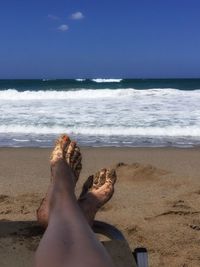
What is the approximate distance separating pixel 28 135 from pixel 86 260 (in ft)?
18.3

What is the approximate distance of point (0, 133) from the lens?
711 cm

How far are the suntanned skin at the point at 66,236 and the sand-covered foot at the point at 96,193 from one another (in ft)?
0.46

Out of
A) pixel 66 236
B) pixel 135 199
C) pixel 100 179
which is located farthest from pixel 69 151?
pixel 66 236

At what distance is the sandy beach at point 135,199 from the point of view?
8.04 ft

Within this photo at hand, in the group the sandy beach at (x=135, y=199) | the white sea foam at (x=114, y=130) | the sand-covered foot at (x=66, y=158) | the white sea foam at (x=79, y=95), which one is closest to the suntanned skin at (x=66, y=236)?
the sand-covered foot at (x=66, y=158)

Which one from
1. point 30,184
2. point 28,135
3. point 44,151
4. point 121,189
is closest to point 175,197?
point 121,189

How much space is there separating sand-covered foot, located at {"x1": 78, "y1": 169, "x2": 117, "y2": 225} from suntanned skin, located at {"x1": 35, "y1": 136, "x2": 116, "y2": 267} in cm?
14

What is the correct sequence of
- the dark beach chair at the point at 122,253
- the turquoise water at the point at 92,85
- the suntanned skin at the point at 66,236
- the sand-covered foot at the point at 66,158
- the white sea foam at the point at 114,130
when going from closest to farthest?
the suntanned skin at the point at 66,236 < the dark beach chair at the point at 122,253 < the sand-covered foot at the point at 66,158 < the white sea foam at the point at 114,130 < the turquoise water at the point at 92,85

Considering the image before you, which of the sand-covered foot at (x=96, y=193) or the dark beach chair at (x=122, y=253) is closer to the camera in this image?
the dark beach chair at (x=122, y=253)

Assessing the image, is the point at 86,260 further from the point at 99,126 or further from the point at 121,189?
the point at 99,126

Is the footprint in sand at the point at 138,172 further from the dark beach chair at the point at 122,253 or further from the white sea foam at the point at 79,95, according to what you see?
the white sea foam at the point at 79,95

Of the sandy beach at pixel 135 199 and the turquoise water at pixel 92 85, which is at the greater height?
the sandy beach at pixel 135 199

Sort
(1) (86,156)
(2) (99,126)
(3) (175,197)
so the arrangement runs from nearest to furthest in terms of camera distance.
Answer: (3) (175,197) < (1) (86,156) < (2) (99,126)

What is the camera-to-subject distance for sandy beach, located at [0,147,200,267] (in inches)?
96.5
